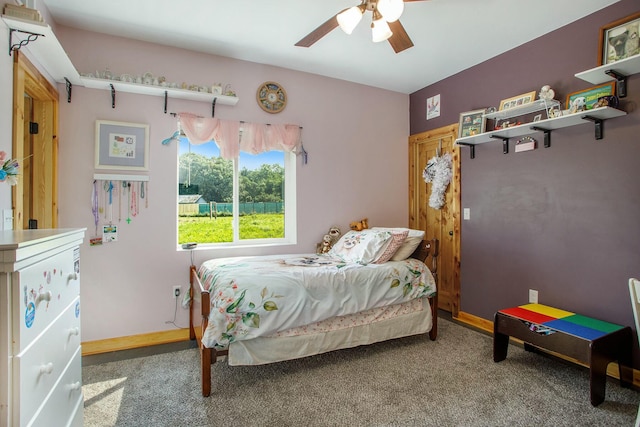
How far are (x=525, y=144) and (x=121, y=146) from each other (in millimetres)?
3534

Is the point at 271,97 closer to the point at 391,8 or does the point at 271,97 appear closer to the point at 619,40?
the point at 391,8

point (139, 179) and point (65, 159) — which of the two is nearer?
point (65, 159)

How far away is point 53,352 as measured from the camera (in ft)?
4.05

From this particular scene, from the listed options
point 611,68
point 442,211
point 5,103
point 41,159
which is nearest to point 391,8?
point 611,68

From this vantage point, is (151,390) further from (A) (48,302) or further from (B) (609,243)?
(B) (609,243)

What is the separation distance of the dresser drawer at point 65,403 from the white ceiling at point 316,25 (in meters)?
2.41

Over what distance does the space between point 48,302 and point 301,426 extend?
1370 mm

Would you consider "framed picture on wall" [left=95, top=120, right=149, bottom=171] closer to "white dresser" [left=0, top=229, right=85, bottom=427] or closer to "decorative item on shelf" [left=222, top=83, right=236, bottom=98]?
"decorative item on shelf" [left=222, top=83, right=236, bottom=98]

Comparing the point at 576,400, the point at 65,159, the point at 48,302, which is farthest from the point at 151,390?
the point at 576,400

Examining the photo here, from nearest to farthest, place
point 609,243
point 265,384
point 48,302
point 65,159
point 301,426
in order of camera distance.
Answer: point 48,302
point 301,426
point 265,384
point 609,243
point 65,159

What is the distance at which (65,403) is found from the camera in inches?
53.5

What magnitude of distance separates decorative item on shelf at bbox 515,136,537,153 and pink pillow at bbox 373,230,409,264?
49.9 inches

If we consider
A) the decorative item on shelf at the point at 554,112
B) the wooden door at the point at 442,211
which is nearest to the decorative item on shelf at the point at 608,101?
the decorative item on shelf at the point at 554,112

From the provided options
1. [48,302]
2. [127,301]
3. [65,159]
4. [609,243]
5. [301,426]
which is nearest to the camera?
[48,302]
